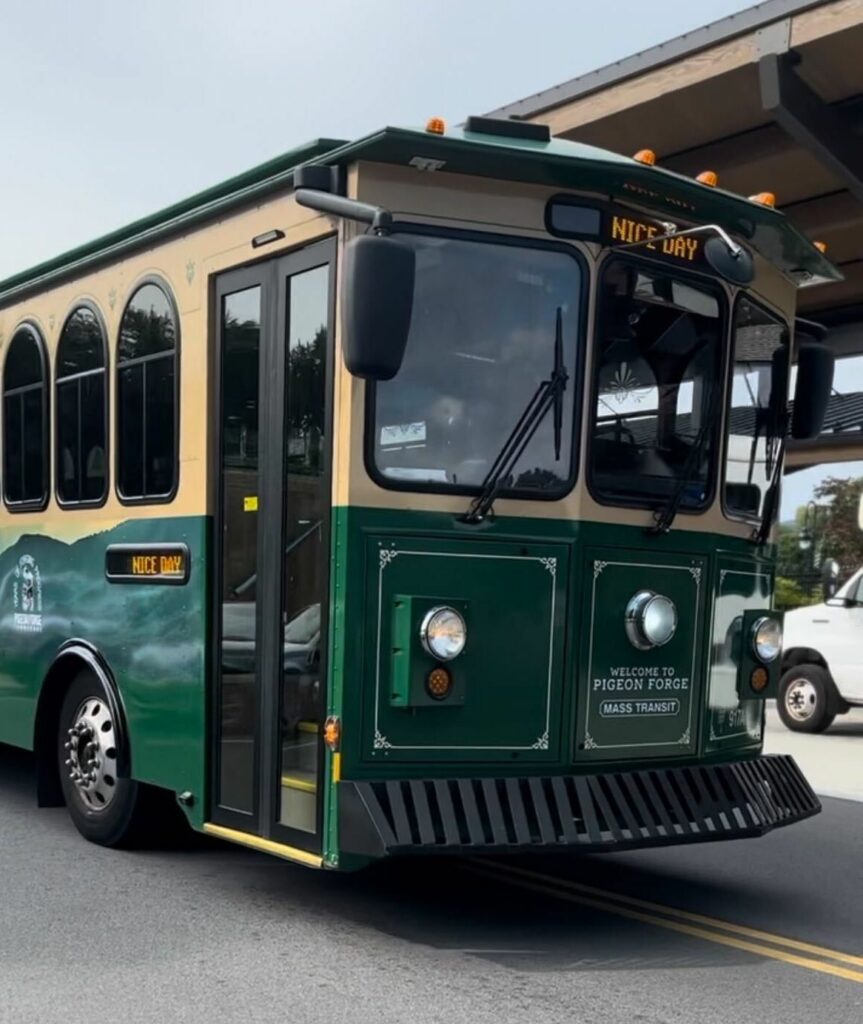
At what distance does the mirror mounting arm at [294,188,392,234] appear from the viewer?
16.3ft

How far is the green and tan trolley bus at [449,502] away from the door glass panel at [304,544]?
2 centimetres

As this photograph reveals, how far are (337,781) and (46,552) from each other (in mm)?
3156

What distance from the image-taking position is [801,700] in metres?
13.8

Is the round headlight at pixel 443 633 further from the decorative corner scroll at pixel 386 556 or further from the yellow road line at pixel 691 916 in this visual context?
the yellow road line at pixel 691 916

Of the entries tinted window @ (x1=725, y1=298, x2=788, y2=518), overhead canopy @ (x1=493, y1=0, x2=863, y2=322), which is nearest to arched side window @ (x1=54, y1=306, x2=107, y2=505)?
tinted window @ (x1=725, y1=298, x2=788, y2=518)

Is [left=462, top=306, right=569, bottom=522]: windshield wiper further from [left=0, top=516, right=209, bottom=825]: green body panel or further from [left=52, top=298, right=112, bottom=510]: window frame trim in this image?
[left=52, top=298, right=112, bottom=510]: window frame trim

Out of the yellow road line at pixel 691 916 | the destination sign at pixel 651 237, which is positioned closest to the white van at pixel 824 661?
the yellow road line at pixel 691 916

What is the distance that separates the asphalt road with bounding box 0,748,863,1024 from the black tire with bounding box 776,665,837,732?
20.9 ft

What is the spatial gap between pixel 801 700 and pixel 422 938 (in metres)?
9.16

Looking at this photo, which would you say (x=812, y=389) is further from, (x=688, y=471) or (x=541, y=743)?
(x=541, y=743)

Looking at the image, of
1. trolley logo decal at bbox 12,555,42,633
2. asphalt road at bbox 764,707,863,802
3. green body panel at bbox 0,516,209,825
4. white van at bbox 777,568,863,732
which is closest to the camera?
green body panel at bbox 0,516,209,825

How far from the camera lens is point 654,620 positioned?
5.79 m

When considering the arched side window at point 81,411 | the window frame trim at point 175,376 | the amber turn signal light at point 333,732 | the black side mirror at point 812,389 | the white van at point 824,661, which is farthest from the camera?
the white van at point 824,661

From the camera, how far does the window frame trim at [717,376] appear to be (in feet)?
18.8
